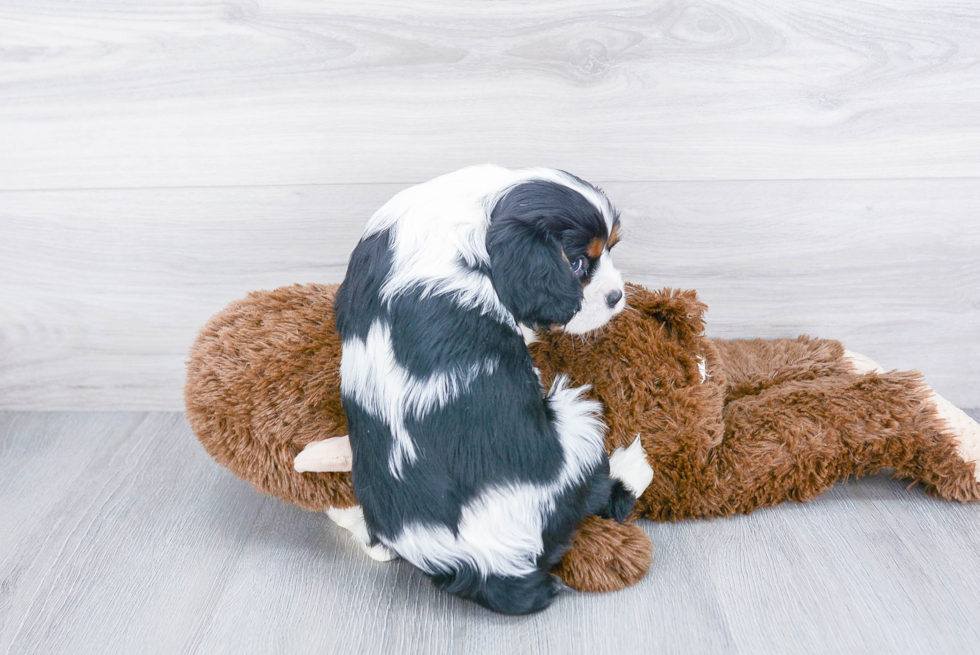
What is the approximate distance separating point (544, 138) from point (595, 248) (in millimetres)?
472

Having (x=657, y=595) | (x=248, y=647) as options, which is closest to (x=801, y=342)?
(x=657, y=595)

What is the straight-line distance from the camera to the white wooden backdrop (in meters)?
1.44

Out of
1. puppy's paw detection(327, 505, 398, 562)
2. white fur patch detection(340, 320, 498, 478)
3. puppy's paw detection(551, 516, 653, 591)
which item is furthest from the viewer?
puppy's paw detection(327, 505, 398, 562)

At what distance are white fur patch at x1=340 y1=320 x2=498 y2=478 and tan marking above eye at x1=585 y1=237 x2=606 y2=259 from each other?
22 centimetres

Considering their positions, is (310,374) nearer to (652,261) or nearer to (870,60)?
(652,261)

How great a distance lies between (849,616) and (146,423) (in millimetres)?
1544

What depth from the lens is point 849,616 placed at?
1.10 m

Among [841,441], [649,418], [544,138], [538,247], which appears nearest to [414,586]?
[649,418]

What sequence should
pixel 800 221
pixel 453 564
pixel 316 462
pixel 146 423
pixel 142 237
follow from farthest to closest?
pixel 146 423 < pixel 142 237 < pixel 800 221 < pixel 316 462 < pixel 453 564

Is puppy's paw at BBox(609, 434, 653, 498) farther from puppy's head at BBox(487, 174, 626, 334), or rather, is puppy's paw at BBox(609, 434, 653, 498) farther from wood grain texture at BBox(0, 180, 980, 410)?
wood grain texture at BBox(0, 180, 980, 410)

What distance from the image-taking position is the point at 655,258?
5.20ft

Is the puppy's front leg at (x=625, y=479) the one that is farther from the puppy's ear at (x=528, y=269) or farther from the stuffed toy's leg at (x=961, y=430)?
the stuffed toy's leg at (x=961, y=430)

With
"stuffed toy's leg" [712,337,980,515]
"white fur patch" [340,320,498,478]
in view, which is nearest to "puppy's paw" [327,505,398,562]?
"white fur patch" [340,320,498,478]

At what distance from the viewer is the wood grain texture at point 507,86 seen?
143 centimetres
